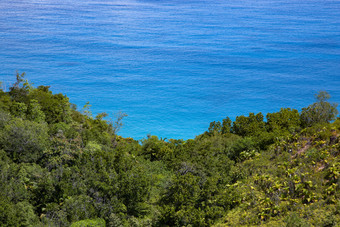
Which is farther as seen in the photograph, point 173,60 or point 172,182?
point 173,60

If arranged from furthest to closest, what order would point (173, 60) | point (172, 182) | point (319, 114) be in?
1. point (173, 60)
2. point (319, 114)
3. point (172, 182)

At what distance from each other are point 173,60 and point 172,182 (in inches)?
1767

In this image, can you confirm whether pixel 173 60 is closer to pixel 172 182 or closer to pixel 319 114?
pixel 319 114

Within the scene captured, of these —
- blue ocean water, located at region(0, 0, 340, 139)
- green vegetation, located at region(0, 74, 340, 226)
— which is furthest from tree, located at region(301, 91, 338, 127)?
blue ocean water, located at region(0, 0, 340, 139)

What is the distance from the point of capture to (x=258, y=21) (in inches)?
3610

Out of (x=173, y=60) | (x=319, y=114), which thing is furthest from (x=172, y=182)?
(x=173, y=60)

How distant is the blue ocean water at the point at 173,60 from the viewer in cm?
4509

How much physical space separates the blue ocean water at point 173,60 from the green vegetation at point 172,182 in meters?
17.3

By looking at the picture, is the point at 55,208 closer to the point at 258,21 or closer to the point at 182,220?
the point at 182,220

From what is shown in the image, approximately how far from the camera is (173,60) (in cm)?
6091

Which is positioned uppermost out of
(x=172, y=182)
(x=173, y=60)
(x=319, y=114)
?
(x=173, y=60)

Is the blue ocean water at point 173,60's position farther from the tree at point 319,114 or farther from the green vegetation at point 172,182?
the green vegetation at point 172,182

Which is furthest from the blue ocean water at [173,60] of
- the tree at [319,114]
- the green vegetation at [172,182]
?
the green vegetation at [172,182]

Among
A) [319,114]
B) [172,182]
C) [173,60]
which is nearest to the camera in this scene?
[172,182]
